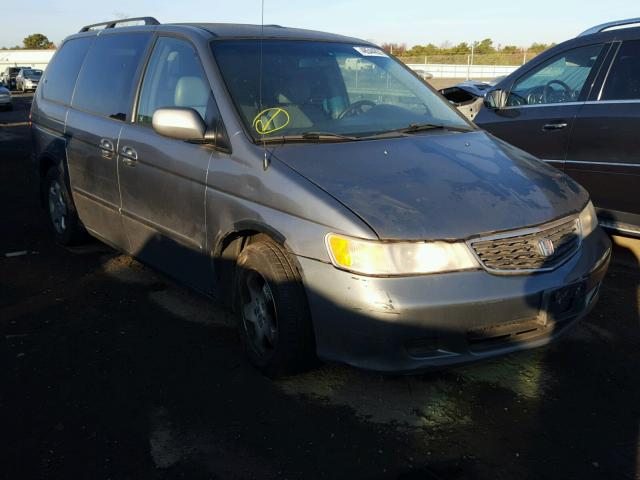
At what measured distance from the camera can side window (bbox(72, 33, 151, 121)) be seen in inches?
167

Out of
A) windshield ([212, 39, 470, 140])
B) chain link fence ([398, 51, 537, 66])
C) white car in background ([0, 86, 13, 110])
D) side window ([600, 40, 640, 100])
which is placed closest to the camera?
windshield ([212, 39, 470, 140])

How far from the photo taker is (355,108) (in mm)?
3773

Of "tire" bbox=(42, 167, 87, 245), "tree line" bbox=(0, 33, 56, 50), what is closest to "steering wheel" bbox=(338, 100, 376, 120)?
"tire" bbox=(42, 167, 87, 245)

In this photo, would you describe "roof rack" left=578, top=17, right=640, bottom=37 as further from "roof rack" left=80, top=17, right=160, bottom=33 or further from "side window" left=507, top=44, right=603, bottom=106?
"roof rack" left=80, top=17, right=160, bottom=33

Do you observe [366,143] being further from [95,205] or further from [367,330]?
[95,205]

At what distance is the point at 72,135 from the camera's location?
4863 millimetres

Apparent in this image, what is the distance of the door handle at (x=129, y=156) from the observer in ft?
13.1

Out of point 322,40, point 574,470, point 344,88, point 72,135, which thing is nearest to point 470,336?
point 574,470

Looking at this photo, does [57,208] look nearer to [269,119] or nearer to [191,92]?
[191,92]

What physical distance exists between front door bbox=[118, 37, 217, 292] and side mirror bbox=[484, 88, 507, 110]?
3.08 meters

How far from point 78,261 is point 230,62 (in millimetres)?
2626

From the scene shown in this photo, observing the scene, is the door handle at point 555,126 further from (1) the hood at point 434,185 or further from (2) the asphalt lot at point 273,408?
(1) the hood at point 434,185

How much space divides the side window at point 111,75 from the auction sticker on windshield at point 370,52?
4.79ft

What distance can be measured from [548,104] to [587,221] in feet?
8.35
